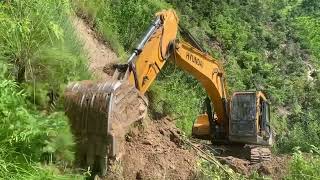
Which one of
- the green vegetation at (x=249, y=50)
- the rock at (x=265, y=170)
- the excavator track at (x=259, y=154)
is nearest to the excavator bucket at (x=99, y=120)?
the rock at (x=265, y=170)

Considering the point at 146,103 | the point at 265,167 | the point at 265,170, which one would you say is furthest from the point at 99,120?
the point at 265,167

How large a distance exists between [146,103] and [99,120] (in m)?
0.70

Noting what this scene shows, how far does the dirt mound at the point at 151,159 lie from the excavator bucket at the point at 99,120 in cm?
19

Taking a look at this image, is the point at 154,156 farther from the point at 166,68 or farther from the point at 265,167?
the point at 166,68

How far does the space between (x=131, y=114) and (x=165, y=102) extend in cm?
630

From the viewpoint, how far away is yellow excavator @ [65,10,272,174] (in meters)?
5.44

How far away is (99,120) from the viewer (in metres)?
5.43

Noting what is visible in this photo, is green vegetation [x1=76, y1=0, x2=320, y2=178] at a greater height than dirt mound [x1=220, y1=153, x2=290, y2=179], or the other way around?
green vegetation [x1=76, y1=0, x2=320, y2=178]

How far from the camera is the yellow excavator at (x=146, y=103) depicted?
5441mm

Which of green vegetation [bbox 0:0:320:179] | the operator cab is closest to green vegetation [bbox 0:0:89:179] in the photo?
green vegetation [bbox 0:0:320:179]

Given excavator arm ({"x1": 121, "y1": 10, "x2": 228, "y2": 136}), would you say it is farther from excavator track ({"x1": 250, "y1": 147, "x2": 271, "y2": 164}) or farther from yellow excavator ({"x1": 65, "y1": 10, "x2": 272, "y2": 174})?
excavator track ({"x1": 250, "y1": 147, "x2": 271, "y2": 164})

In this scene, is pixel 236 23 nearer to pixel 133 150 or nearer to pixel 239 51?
pixel 239 51

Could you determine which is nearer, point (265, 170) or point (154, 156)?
point (154, 156)

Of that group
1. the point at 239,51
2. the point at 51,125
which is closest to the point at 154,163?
the point at 51,125
